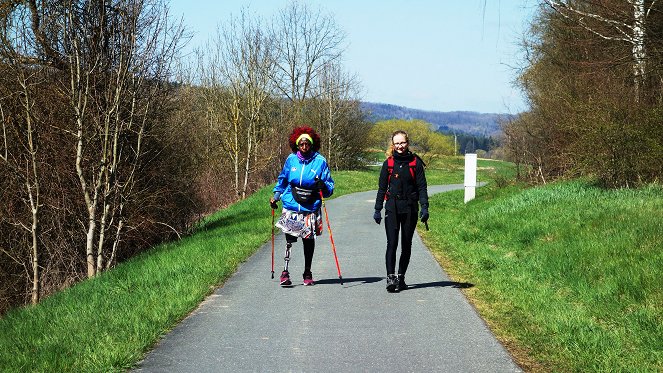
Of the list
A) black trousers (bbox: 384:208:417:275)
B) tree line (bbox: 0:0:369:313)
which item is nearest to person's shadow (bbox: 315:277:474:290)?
black trousers (bbox: 384:208:417:275)

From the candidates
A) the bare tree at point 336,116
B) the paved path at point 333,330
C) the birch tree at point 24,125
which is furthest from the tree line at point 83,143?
the bare tree at point 336,116

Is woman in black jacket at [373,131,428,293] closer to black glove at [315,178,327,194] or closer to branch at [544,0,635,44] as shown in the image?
black glove at [315,178,327,194]

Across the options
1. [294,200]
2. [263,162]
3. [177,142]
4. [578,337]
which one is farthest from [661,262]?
[263,162]

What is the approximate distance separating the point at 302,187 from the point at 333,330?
8.33ft

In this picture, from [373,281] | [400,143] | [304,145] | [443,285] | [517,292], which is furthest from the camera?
[373,281]

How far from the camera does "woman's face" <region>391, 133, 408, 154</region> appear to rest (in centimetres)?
824

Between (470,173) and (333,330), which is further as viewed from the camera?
(470,173)

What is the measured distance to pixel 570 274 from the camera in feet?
28.2

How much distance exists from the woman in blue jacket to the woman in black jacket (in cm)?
74

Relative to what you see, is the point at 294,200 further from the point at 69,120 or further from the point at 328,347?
the point at 69,120

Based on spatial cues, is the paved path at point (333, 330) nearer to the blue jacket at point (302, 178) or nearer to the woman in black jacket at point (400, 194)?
the woman in black jacket at point (400, 194)

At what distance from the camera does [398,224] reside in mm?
8461

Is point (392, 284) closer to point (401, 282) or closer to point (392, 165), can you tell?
point (401, 282)

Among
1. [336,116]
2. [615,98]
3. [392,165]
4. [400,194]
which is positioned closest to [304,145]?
[392,165]
